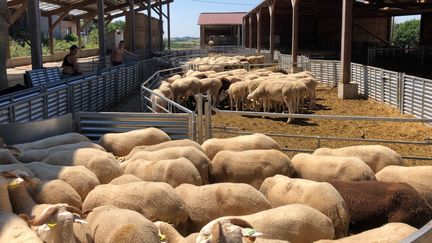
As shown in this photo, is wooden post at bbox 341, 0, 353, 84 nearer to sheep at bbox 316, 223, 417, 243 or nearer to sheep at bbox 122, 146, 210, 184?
sheep at bbox 122, 146, 210, 184

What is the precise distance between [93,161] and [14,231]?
2.24m

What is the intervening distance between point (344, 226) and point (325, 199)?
1.03ft

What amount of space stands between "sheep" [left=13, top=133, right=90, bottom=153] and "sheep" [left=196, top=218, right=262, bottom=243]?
4.08 metres

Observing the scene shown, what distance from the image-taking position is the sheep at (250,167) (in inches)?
244

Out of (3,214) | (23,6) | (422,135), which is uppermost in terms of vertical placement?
(23,6)

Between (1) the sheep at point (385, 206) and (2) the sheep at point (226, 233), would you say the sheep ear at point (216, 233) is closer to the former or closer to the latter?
(2) the sheep at point (226, 233)

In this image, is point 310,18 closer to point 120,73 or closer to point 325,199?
point 120,73

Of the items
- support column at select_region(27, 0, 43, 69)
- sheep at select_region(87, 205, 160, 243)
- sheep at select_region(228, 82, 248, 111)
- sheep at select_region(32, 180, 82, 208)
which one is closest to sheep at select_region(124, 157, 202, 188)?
sheep at select_region(32, 180, 82, 208)

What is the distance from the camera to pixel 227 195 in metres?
5.01

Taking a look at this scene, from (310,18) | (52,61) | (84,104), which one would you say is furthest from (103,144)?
(310,18)

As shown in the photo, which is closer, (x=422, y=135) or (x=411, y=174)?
(x=411, y=174)

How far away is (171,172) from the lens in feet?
18.6

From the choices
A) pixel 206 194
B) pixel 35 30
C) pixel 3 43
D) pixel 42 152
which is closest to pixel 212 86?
pixel 35 30

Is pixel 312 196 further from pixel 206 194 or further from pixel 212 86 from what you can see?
pixel 212 86
